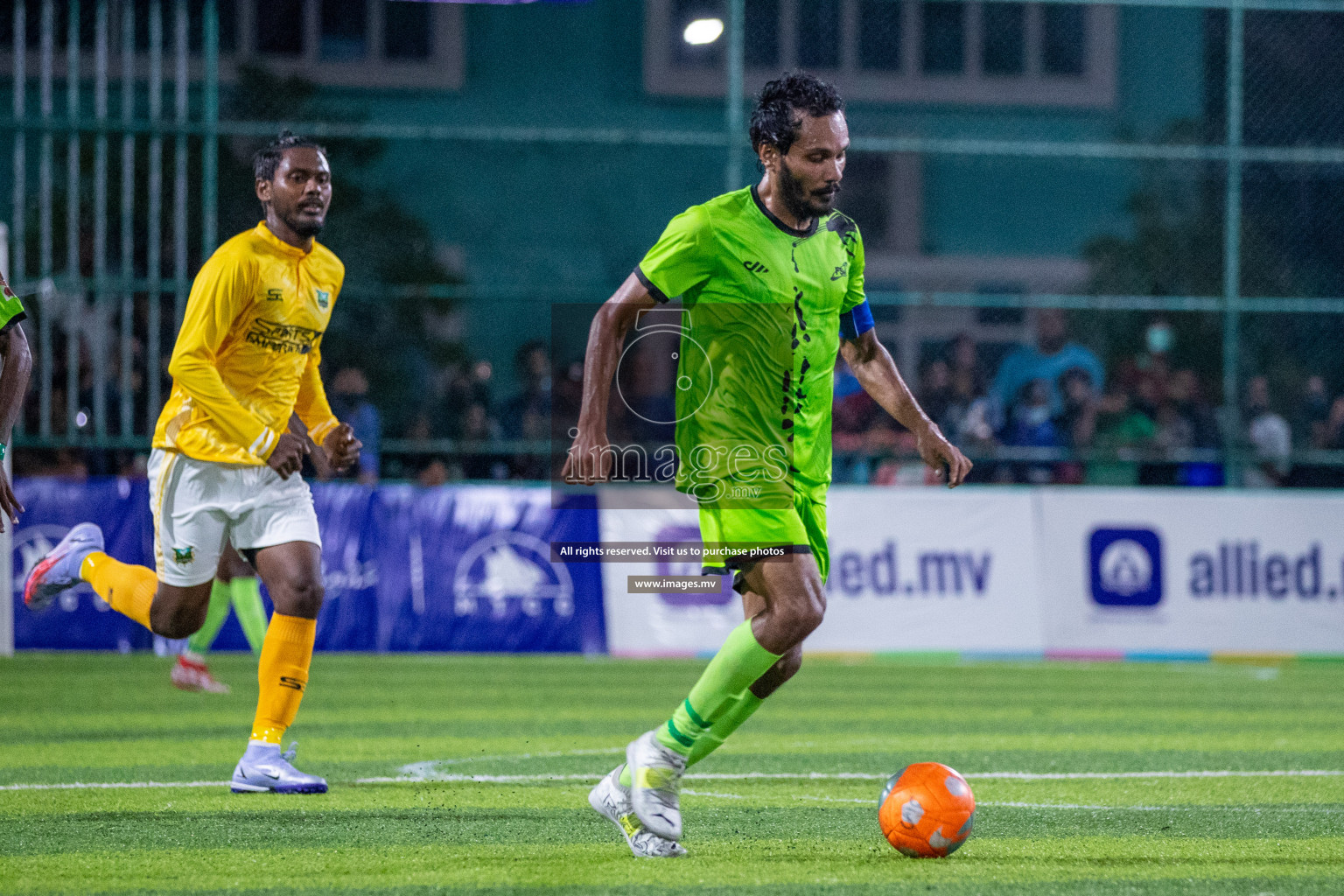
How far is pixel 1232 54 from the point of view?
52.4 ft

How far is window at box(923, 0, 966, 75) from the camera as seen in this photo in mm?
20656

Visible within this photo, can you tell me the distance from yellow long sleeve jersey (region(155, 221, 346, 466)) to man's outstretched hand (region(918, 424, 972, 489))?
2416 millimetres

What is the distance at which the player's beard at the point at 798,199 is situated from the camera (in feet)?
17.3

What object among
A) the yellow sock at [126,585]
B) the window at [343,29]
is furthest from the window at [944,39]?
the yellow sock at [126,585]

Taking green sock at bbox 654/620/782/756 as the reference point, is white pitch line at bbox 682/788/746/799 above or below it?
below

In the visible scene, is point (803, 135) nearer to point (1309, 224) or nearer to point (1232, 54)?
point (1232, 54)

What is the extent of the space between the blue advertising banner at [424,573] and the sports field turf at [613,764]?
0.97 meters

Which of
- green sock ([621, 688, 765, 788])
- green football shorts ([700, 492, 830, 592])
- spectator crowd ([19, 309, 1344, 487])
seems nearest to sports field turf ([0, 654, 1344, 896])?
green sock ([621, 688, 765, 788])

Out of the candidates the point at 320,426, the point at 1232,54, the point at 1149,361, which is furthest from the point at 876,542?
the point at 320,426

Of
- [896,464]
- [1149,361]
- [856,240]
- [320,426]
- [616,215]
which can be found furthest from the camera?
[616,215]

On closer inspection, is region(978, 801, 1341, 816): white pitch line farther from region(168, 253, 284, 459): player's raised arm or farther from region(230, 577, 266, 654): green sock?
region(230, 577, 266, 654): green sock

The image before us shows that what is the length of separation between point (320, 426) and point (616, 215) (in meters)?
14.3

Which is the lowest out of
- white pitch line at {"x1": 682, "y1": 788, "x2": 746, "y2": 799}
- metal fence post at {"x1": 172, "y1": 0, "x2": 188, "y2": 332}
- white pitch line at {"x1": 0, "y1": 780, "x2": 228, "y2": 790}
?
white pitch line at {"x1": 0, "y1": 780, "x2": 228, "y2": 790}

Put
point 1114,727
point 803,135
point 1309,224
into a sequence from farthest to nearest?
point 1309,224, point 1114,727, point 803,135
